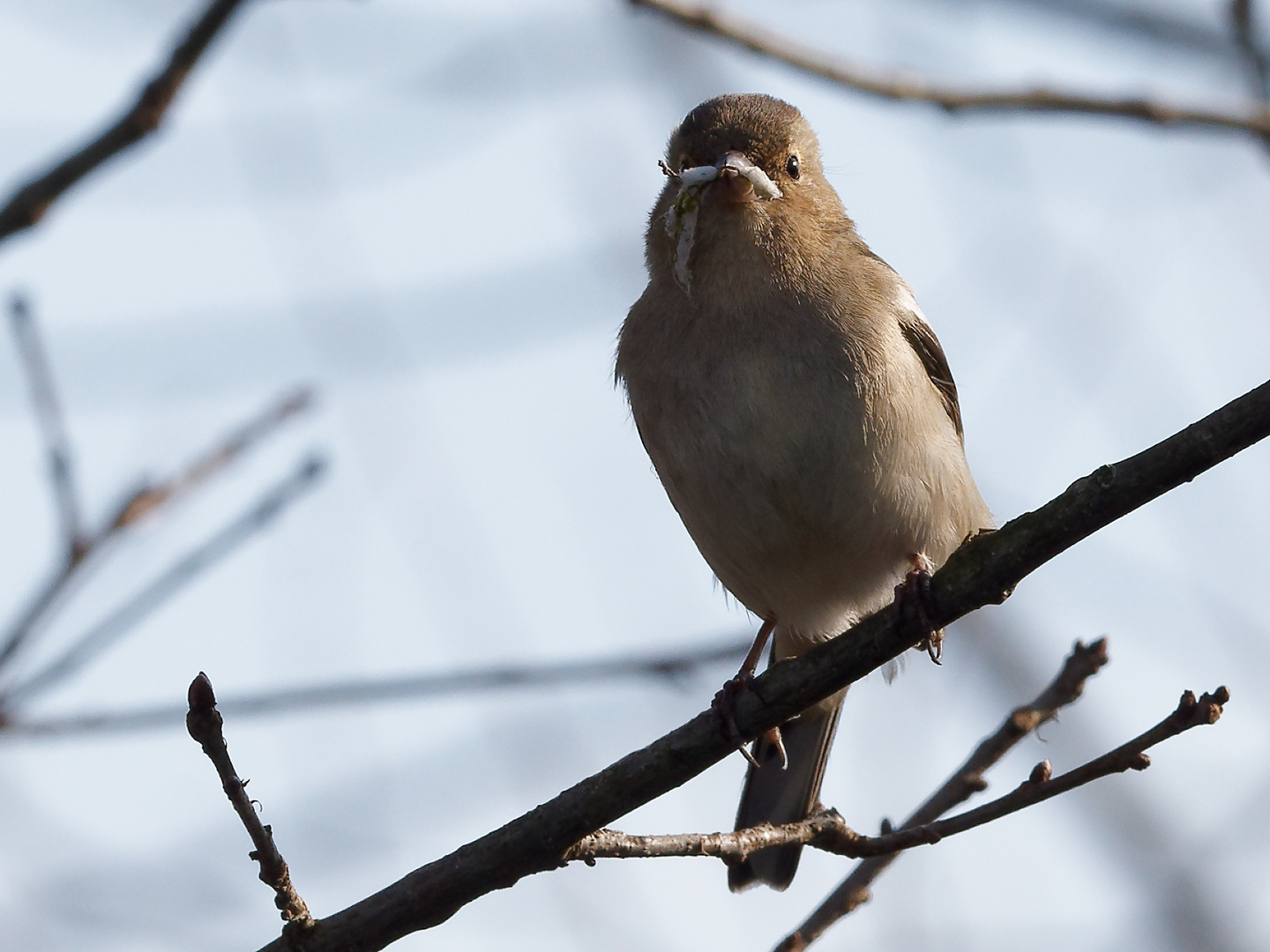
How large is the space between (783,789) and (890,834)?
84.7 inches

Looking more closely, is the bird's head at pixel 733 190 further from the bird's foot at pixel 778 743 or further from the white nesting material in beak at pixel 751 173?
the bird's foot at pixel 778 743

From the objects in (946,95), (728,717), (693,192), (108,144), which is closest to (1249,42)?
(946,95)

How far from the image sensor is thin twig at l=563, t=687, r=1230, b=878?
2.98 metres

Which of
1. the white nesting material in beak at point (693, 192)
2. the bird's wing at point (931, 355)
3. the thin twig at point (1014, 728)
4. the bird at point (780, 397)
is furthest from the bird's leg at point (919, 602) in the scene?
the white nesting material in beak at point (693, 192)

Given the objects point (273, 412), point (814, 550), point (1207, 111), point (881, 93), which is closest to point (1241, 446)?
point (1207, 111)

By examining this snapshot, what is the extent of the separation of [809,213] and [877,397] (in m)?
0.93

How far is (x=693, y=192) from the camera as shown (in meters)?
4.89

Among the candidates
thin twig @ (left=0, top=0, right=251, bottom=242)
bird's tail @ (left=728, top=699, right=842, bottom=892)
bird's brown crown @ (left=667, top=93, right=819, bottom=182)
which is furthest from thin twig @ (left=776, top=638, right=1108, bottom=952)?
thin twig @ (left=0, top=0, right=251, bottom=242)

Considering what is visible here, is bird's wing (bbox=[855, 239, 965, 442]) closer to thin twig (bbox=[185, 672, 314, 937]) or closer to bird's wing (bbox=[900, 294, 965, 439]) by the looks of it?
bird's wing (bbox=[900, 294, 965, 439])

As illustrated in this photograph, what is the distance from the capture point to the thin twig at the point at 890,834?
2977 millimetres

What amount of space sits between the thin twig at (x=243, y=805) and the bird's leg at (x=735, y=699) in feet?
3.53

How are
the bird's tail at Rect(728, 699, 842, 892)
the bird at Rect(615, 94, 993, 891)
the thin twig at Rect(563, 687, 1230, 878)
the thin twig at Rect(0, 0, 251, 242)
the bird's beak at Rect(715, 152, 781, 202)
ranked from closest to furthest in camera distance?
the thin twig at Rect(563, 687, 1230, 878)
the thin twig at Rect(0, 0, 251, 242)
the bird at Rect(615, 94, 993, 891)
the bird's beak at Rect(715, 152, 781, 202)
the bird's tail at Rect(728, 699, 842, 892)

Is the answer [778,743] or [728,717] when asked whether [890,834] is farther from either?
[778,743]

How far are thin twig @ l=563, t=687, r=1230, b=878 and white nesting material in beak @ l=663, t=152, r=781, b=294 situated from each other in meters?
2.19
